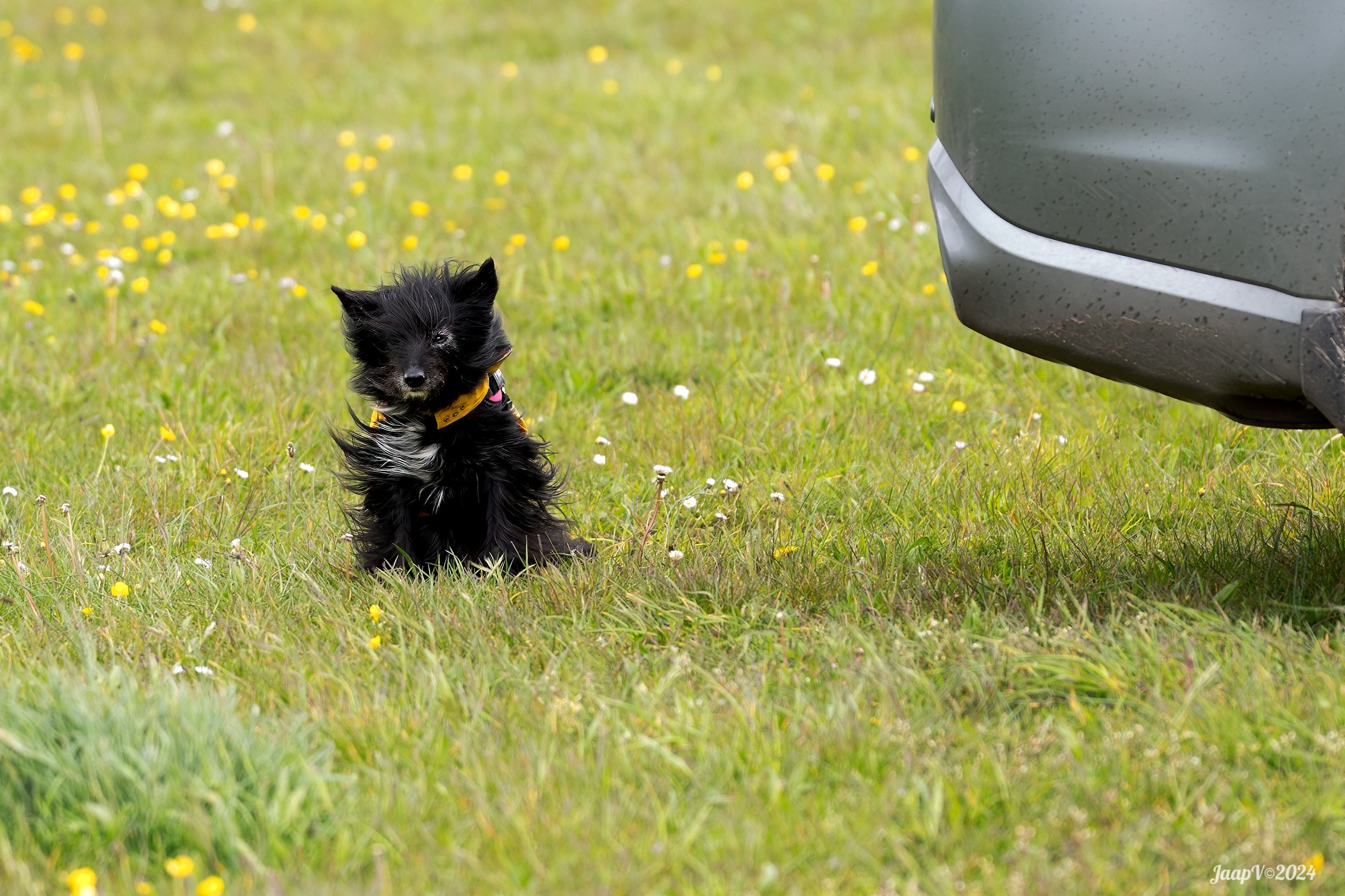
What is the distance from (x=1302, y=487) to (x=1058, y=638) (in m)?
1.40

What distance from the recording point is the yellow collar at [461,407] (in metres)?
3.79

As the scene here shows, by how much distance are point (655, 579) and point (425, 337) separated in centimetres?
95

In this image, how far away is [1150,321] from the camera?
270cm

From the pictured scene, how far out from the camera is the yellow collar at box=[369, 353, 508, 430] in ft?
Answer: 12.4

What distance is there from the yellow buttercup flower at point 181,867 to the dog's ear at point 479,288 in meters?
1.88

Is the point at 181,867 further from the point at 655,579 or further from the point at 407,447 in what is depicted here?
the point at 407,447

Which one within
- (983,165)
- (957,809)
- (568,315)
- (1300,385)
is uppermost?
(983,165)

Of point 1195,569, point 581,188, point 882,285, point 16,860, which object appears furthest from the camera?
point 581,188

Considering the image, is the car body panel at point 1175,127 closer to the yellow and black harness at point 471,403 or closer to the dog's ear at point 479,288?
the dog's ear at point 479,288

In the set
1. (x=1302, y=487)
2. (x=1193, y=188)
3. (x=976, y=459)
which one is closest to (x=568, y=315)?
(x=976, y=459)

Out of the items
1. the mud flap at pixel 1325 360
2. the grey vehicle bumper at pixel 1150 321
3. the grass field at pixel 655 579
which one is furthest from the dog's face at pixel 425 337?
the mud flap at pixel 1325 360

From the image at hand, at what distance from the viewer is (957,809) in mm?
2482

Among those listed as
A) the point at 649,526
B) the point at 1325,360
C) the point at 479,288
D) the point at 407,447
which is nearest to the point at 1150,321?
the point at 1325,360

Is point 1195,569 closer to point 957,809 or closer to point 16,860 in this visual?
point 957,809
